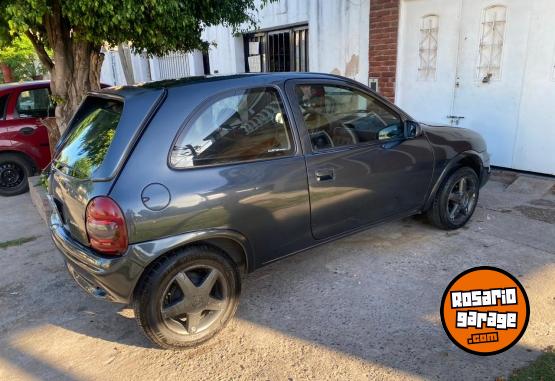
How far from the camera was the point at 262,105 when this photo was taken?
2.96 meters

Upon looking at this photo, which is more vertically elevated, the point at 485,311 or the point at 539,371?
the point at 485,311

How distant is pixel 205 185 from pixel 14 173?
516 centimetres

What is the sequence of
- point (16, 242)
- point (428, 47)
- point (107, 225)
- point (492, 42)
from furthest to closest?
point (428, 47) < point (492, 42) < point (16, 242) < point (107, 225)

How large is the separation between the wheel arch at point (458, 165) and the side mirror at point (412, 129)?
1.61 feet

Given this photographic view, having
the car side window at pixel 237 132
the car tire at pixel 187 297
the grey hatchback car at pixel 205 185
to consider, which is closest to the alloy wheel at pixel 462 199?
the grey hatchback car at pixel 205 185

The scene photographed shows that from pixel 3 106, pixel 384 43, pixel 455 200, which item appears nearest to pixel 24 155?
pixel 3 106

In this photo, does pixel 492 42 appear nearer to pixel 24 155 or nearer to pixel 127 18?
pixel 127 18

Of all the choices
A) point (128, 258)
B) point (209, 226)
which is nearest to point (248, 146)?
point (209, 226)

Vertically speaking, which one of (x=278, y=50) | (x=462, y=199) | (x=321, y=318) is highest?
(x=278, y=50)

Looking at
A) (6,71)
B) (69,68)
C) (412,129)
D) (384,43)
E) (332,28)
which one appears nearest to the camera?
(412,129)

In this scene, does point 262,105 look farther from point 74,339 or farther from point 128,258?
point 74,339

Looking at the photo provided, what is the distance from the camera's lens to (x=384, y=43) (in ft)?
23.0

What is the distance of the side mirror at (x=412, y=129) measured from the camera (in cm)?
369

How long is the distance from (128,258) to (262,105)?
4.33 feet
